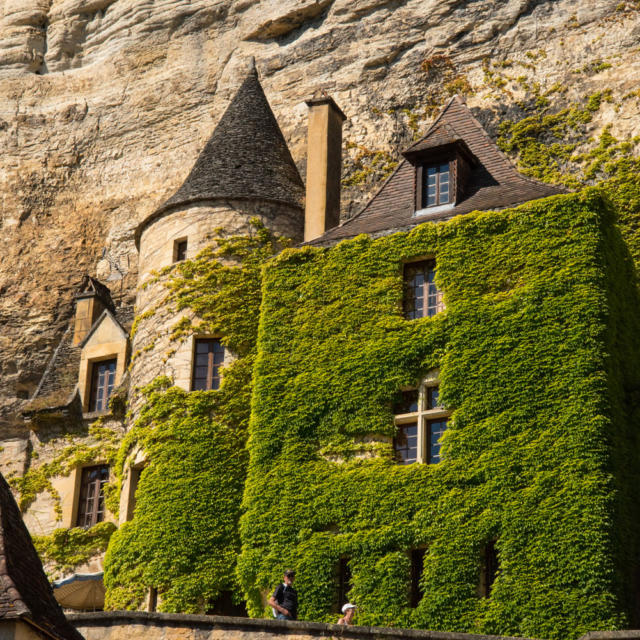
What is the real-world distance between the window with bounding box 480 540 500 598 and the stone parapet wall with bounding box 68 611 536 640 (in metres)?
3.48

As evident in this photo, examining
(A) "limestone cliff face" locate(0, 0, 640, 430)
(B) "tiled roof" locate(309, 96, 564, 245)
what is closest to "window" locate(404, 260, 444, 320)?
(B) "tiled roof" locate(309, 96, 564, 245)

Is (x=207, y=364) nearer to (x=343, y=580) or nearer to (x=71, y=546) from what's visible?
(x=71, y=546)

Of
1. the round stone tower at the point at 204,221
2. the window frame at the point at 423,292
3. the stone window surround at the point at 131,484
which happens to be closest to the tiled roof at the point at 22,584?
the stone window surround at the point at 131,484

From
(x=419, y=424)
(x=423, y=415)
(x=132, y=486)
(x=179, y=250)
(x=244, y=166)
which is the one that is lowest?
(x=132, y=486)

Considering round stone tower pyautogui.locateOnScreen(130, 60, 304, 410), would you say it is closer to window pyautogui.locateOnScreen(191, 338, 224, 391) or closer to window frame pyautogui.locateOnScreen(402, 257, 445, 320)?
window pyautogui.locateOnScreen(191, 338, 224, 391)

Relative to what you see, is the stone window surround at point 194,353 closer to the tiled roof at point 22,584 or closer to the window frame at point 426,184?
the window frame at point 426,184

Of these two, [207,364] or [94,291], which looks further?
[94,291]

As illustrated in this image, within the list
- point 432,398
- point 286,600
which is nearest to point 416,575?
point 286,600

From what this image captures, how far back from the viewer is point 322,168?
27.5 metres

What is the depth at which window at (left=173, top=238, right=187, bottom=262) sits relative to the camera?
27.5 metres

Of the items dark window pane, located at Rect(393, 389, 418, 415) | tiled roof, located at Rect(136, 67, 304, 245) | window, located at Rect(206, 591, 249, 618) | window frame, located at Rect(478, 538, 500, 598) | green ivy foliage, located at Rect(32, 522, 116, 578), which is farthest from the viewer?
green ivy foliage, located at Rect(32, 522, 116, 578)

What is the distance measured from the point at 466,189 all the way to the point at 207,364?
20.3 ft

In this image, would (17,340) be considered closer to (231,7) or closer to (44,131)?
(44,131)

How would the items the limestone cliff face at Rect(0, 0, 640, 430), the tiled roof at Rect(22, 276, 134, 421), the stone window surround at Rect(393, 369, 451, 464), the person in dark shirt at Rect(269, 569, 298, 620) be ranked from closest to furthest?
1. the person in dark shirt at Rect(269, 569, 298, 620)
2. the stone window surround at Rect(393, 369, 451, 464)
3. the tiled roof at Rect(22, 276, 134, 421)
4. the limestone cliff face at Rect(0, 0, 640, 430)
